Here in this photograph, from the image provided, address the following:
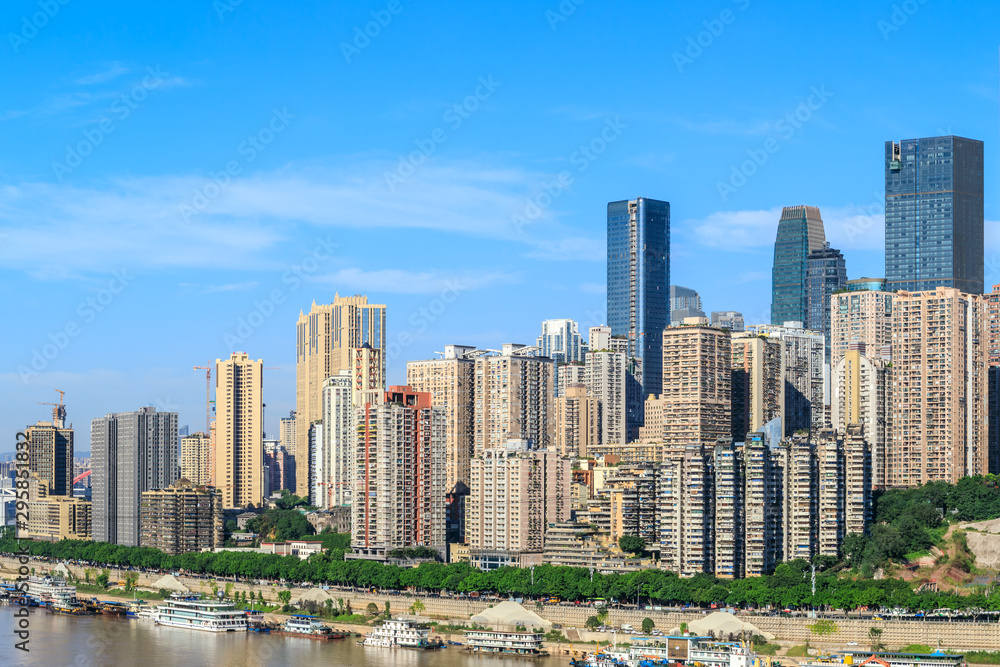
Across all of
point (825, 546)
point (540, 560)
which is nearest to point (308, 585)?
point (540, 560)

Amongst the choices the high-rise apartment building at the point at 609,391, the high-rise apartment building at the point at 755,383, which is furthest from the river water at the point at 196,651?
the high-rise apartment building at the point at 609,391

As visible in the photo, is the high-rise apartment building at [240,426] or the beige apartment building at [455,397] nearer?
the beige apartment building at [455,397]

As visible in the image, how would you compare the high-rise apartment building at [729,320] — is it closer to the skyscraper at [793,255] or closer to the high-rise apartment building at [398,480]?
the skyscraper at [793,255]

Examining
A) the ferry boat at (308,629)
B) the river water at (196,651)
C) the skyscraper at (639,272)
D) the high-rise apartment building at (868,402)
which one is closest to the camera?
the river water at (196,651)

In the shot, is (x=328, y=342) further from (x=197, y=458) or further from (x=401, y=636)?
(x=401, y=636)

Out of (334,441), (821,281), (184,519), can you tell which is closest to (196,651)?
(184,519)

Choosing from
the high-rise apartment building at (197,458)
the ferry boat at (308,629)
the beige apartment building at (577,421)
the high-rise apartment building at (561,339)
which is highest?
the high-rise apartment building at (561,339)

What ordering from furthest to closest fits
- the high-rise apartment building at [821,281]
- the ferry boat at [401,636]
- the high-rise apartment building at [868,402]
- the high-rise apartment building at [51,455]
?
1. the high-rise apartment building at [821,281]
2. the high-rise apartment building at [51,455]
3. the high-rise apartment building at [868,402]
4. the ferry boat at [401,636]
